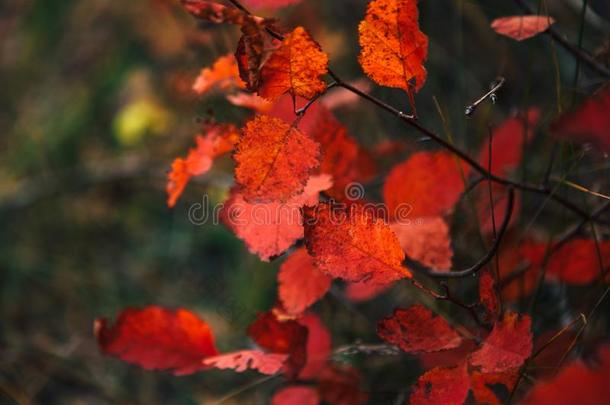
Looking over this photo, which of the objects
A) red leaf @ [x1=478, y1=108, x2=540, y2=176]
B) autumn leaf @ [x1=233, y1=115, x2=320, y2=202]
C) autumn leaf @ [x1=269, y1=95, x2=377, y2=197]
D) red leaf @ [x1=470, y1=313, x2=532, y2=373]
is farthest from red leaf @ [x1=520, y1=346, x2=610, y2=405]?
red leaf @ [x1=478, y1=108, x2=540, y2=176]

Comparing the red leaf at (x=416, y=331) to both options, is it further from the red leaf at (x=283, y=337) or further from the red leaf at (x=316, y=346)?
the red leaf at (x=316, y=346)

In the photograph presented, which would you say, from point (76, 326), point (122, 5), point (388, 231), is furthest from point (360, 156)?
point (122, 5)

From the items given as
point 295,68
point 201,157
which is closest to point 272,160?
point 295,68

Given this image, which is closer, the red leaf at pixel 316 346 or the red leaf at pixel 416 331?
the red leaf at pixel 416 331

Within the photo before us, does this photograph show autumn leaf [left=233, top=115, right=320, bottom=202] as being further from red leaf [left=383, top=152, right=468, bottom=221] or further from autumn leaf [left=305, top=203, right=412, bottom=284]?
red leaf [left=383, top=152, right=468, bottom=221]

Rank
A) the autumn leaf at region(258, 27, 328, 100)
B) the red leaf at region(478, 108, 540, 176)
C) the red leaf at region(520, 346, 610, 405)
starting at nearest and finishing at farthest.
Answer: the red leaf at region(520, 346, 610, 405)
the autumn leaf at region(258, 27, 328, 100)
the red leaf at region(478, 108, 540, 176)

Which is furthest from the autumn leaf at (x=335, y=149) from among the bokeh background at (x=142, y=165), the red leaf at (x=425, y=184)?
the bokeh background at (x=142, y=165)

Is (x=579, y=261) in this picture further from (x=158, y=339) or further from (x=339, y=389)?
(x=158, y=339)
